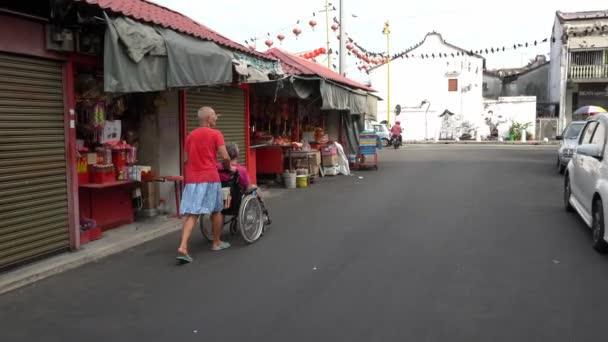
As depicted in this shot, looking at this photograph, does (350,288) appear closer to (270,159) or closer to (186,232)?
(186,232)

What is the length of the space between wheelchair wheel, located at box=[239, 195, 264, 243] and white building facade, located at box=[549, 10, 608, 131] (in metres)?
36.2

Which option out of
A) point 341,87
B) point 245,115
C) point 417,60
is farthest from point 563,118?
point 245,115

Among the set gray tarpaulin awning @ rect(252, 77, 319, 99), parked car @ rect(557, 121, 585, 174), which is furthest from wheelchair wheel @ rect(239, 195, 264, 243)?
parked car @ rect(557, 121, 585, 174)

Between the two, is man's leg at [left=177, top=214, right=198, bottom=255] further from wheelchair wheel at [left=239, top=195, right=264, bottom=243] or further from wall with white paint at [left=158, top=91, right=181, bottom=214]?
wall with white paint at [left=158, top=91, right=181, bottom=214]

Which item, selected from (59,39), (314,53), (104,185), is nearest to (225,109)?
(104,185)

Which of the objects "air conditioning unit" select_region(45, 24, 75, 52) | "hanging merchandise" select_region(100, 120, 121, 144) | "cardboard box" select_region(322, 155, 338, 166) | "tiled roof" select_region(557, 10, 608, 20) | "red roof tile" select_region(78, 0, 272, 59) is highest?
"tiled roof" select_region(557, 10, 608, 20)

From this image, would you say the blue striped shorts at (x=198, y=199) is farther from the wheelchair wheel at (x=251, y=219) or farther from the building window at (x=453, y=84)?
the building window at (x=453, y=84)

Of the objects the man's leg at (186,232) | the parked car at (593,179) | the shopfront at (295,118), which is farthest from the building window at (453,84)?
the man's leg at (186,232)

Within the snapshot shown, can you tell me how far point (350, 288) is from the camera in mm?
5086

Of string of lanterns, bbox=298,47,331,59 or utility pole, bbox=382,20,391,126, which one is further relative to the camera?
utility pole, bbox=382,20,391,126

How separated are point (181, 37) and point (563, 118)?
37.9m

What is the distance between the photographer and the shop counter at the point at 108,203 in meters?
7.29

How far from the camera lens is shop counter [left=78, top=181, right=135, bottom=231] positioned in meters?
7.29

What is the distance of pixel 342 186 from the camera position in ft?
43.6
